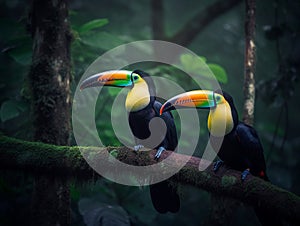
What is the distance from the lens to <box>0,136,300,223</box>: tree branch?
3033 mm

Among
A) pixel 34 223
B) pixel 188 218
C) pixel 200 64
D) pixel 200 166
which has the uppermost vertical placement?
pixel 200 64

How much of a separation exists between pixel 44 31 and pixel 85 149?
1.47 meters

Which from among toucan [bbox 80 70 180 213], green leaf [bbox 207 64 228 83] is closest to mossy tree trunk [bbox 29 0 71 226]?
toucan [bbox 80 70 180 213]

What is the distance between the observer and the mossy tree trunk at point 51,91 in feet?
12.9

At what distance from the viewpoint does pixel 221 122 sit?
3.91 metres

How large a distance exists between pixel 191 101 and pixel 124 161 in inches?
36.9

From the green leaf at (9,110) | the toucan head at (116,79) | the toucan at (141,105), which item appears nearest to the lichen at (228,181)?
the toucan at (141,105)

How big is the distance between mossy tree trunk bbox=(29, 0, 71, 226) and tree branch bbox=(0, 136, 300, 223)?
378 mm

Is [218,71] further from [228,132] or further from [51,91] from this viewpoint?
[51,91]

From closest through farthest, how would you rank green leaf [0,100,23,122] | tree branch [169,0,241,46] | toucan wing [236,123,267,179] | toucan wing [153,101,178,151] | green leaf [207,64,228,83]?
toucan wing [236,123,267,179] < toucan wing [153,101,178,151] < green leaf [0,100,23,122] < green leaf [207,64,228,83] < tree branch [169,0,241,46]

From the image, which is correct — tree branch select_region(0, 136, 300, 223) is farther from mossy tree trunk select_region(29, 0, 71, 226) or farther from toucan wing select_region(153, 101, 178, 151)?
toucan wing select_region(153, 101, 178, 151)

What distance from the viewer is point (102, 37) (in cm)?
515

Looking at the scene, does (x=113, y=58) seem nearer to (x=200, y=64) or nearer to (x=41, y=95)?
(x=200, y=64)

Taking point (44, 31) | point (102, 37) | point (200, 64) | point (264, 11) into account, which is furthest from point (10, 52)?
point (264, 11)
